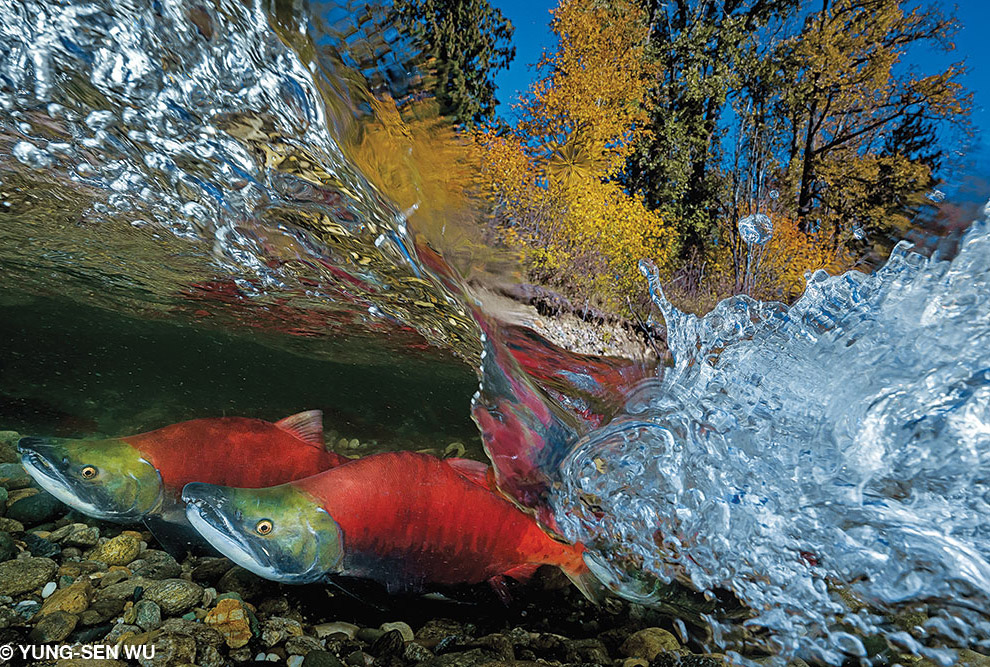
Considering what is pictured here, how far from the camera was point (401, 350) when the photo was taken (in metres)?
5.80

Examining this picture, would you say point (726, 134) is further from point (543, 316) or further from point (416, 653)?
point (416, 653)

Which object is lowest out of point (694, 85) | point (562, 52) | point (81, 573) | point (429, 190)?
point (81, 573)

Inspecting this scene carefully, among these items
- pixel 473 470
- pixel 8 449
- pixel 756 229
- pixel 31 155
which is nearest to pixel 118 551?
pixel 473 470

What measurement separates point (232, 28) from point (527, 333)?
6.69ft

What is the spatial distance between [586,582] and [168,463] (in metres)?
1.93

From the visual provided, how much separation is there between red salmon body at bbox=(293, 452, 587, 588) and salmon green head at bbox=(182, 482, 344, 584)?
0.05 metres

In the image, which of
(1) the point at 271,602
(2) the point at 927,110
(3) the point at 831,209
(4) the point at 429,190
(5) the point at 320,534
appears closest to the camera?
(5) the point at 320,534

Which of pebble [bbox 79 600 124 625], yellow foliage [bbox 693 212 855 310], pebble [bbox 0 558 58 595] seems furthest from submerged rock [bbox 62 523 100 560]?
yellow foliage [bbox 693 212 855 310]

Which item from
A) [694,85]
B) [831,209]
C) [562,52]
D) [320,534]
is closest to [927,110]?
[831,209]

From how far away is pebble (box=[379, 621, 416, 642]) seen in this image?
204 cm

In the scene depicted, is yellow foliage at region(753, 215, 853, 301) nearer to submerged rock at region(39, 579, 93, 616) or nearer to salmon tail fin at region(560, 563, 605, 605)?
salmon tail fin at region(560, 563, 605, 605)

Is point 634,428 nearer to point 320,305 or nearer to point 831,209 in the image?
point 320,305

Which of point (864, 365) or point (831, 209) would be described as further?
point (831, 209)

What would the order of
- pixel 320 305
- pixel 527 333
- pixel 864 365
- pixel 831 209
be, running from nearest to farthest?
pixel 864 365, pixel 527 333, pixel 320 305, pixel 831 209
